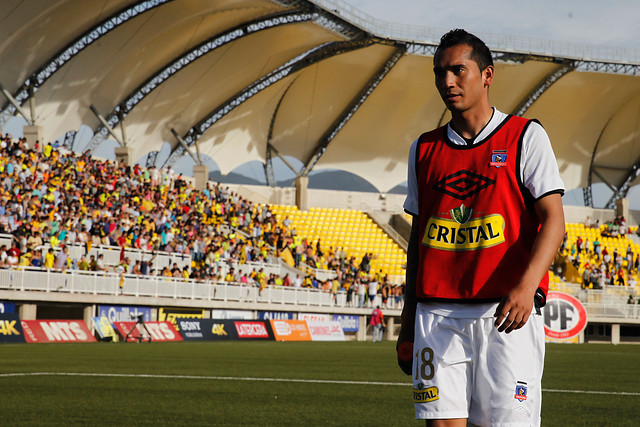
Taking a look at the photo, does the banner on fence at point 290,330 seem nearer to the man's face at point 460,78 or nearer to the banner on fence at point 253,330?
the banner on fence at point 253,330

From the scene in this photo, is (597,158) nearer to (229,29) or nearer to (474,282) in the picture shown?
(229,29)

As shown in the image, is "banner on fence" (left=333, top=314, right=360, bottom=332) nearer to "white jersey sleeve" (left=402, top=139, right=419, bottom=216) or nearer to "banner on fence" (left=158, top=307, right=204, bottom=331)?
"banner on fence" (left=158, top=307, right=204, bottom=331)

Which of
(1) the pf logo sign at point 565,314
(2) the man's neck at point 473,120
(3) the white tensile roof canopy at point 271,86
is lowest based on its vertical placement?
(1) the pf logo sign at point 565,314

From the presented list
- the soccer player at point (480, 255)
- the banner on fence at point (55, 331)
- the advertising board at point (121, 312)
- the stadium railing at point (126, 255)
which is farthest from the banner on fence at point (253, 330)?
the soccer player at point (480, 255)

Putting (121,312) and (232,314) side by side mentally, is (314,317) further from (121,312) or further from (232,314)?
(121,312)

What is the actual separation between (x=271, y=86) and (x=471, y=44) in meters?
55.0

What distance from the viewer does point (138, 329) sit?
29.6 m

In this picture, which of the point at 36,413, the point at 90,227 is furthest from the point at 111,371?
the point at 90,227

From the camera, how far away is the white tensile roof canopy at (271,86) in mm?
44406

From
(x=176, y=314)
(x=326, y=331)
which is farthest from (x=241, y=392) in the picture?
(x=326, y=331)

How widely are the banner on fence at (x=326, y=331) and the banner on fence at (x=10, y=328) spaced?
13511mm

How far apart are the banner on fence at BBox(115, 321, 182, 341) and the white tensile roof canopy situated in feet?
57.2

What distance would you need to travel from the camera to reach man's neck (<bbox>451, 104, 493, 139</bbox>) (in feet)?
13.4

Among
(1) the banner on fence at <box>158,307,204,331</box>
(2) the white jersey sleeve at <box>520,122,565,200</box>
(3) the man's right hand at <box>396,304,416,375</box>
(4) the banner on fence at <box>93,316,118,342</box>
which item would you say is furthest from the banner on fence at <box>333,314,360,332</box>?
(2) the white jersey sleeve at <box>520,122,565,200</box>
